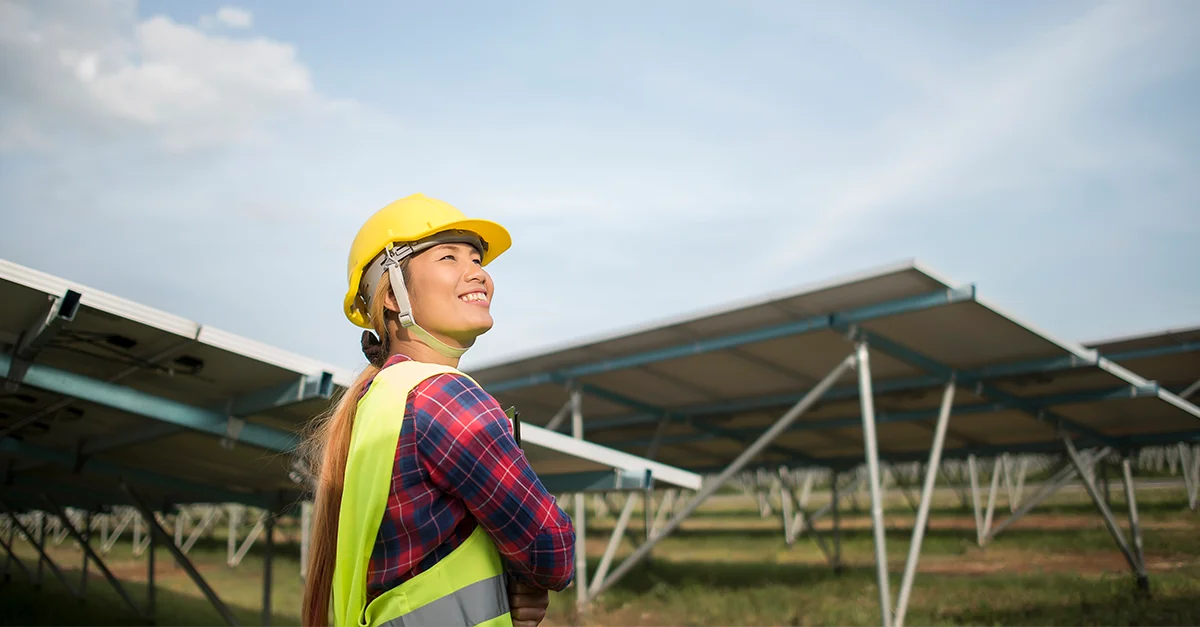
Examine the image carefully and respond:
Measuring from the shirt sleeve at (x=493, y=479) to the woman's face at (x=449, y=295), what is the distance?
0.93 feet

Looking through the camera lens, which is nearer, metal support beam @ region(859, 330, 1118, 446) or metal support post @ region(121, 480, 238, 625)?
metal support beam @ region(859, 330, 1118, 446)

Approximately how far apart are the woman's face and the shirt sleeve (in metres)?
0.28

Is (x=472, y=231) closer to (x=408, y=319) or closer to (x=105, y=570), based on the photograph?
(x=408, y=319)

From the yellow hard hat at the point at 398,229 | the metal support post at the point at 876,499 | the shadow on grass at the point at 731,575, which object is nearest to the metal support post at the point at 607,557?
the metal support post at the point at 876,499

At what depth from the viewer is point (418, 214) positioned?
209cm

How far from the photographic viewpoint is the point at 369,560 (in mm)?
1729

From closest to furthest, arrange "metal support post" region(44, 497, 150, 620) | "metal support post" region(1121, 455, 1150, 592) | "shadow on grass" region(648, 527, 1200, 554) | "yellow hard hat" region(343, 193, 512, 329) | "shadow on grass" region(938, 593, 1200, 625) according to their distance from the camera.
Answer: "yellow hard hat" region(343, 193, 512, 329) < "shadow on grass" region(938, 593, 1200, 625) < "metal support post" region(1121, 455, 1150, 592) < "metal support post" region(44, 497, 150, 620) < "shadow on grass" region(648, 527, 1200, 554)

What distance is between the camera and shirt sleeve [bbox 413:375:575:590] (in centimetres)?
168

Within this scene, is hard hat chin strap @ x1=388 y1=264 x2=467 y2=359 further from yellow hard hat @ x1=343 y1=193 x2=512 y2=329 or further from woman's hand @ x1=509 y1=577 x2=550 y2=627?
woman's hand @ x1=509 y1=577 x2=550 y2=627

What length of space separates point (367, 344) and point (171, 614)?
621 inches

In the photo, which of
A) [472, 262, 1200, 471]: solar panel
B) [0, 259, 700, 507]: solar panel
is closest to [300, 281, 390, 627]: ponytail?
[0, 259, 700, 507]: solar panel

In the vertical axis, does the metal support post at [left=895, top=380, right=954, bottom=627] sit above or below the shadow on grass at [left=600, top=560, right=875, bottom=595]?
above

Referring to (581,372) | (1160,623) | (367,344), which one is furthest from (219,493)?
Result: (1160,623)

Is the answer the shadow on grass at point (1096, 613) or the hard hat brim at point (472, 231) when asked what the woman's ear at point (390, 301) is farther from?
the shadow on grass at point (1096, 613)
